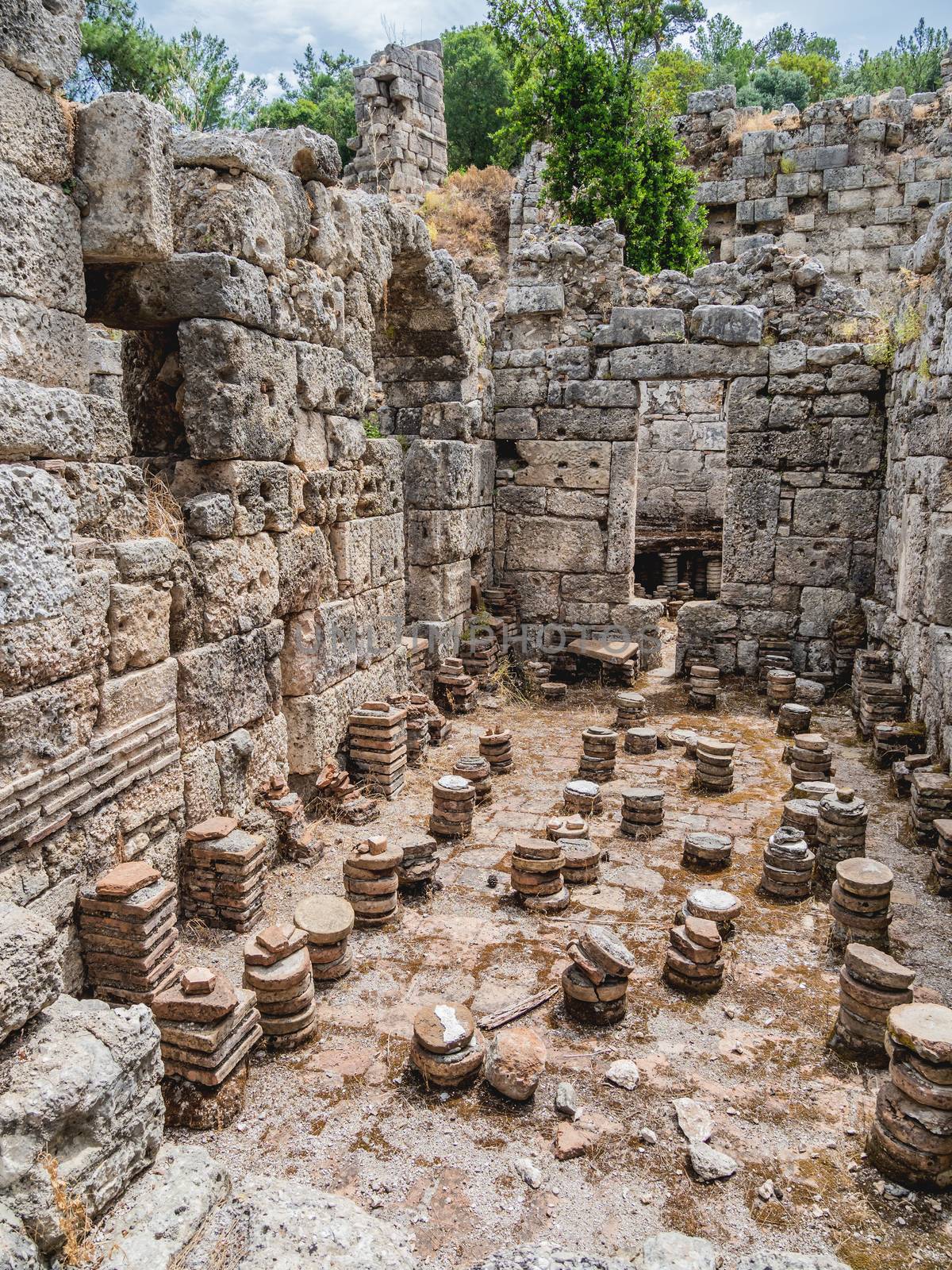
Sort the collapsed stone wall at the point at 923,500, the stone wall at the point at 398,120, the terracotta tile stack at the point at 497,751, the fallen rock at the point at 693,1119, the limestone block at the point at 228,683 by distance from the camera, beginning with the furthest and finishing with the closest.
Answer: the stone wall at the point at 398,120 < the terracotta tile stack at the point at 497,751 < the collapsed stone wall at the point at 923,500 < the limestone block at the point at 228,683 < the fallen rock at the point at 693,1119

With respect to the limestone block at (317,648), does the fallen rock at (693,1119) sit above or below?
below

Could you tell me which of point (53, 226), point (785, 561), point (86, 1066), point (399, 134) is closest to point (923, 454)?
point (785, 561)


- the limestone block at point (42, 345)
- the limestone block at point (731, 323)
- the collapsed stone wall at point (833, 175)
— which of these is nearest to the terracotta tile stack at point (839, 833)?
the limestone block at point (42, 345)

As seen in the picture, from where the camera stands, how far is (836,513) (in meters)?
9.09

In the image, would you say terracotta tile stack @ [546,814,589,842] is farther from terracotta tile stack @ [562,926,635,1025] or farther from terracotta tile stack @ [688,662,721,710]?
terracotta tile stack @ [688,662,721,710]

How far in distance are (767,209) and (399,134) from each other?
6.98 meters

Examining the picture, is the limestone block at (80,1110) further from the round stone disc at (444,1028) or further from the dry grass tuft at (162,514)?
the dry grass tuft at (162,514)

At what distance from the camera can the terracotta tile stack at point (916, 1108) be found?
284 centimetres

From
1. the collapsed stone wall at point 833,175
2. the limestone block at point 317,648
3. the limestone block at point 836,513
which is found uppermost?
the collapsed stone wall at point 833,175

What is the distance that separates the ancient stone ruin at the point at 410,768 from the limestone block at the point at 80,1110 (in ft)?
0.04

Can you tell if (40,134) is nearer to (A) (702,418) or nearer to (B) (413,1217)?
(B) (413,1217)

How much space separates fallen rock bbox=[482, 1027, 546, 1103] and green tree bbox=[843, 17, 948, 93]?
24.9 metres

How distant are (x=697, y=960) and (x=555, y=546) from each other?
631cm

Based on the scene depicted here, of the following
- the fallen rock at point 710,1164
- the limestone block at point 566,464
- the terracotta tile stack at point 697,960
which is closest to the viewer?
the fallen rock at point 710,1164
